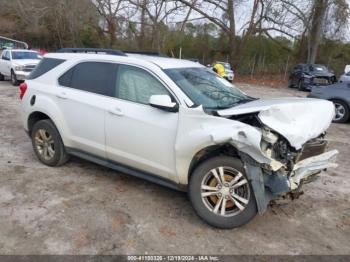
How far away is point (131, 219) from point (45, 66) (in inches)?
108

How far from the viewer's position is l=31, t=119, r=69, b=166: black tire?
500 cm

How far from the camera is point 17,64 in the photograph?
1534 centimetres

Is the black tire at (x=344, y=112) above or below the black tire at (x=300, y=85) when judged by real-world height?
above

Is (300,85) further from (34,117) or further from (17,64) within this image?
(34,117)

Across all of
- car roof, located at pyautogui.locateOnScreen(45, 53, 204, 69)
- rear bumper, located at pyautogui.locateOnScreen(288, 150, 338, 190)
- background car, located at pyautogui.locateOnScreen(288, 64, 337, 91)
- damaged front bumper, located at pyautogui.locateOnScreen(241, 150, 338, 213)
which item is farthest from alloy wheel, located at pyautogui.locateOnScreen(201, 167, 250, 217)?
background car, located at pyautogui.locateOnScreen(288, 64, 337, 91)

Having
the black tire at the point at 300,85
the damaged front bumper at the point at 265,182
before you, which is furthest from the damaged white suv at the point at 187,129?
the black tire at the point at 300,85

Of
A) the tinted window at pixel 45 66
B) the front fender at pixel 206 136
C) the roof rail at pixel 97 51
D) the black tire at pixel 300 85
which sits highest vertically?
the roof rail at pixel 97 51

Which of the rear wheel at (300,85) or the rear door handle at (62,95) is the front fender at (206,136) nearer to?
the rear door handle at (62,95)

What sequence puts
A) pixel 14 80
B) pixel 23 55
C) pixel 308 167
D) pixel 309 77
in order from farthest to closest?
pixel 309 77 < pixel 23 55 < pixel 14 80 < pixel 308 167

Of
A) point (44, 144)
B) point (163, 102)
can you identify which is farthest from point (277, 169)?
point (44, 144)

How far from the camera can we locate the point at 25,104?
17.4ft

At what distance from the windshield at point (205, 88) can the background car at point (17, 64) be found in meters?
11.8

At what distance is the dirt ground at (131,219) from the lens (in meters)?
3.36

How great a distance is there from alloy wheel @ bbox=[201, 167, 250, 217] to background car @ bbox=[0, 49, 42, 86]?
12835mm
